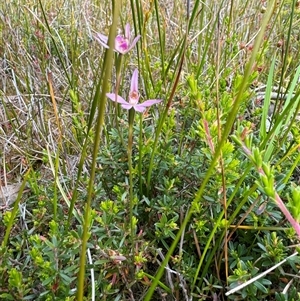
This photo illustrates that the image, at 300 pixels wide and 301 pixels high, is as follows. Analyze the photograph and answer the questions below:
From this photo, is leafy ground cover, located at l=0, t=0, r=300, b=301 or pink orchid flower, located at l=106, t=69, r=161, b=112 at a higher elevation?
pink orchid flower, located at l=106, t=69, r=161, b=112

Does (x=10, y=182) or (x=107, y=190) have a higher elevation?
(x=107, y=190)

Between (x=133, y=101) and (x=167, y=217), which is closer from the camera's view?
(x=133, y=101)

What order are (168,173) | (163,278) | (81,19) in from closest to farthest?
(163,278) → (168,173) → (81,19)


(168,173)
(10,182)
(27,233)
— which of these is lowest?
(10,182)

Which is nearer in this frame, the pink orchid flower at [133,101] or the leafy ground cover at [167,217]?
the pink orchid flower at [133,101]

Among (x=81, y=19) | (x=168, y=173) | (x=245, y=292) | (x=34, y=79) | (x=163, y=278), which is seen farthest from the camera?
(x=81, y=19)

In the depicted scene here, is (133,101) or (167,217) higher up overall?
(133,101)

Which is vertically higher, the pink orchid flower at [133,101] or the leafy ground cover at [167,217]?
the pink orchid flower at [133,101]

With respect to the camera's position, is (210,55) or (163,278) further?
(210,55)

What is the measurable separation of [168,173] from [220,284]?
0.97 ft

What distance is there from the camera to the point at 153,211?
2.95ft

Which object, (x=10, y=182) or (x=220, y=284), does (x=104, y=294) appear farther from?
(x=10, y=182)

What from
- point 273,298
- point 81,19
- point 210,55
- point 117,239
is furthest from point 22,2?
point 273,298

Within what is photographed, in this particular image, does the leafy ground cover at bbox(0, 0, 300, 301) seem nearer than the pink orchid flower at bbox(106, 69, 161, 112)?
No
